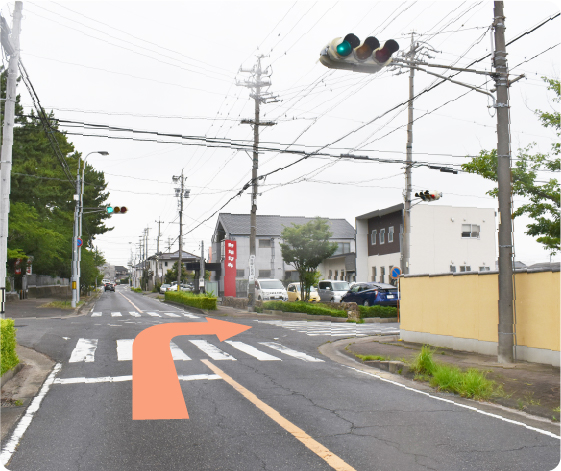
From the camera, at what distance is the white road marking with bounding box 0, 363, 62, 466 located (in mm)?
5146

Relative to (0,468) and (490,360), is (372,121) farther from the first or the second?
(0,468)

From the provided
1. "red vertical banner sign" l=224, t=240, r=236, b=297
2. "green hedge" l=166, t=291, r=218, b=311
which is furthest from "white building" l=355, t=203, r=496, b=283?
"green hedge" l=166, t=291, r=218, b=311

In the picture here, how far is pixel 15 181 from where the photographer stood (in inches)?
1195

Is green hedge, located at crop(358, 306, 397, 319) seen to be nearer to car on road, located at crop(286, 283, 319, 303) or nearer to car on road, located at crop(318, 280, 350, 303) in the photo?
car on road, located at crop(318, 280, 350, 303)

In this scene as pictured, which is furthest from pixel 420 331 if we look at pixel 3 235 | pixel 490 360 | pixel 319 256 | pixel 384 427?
pixel 319 256

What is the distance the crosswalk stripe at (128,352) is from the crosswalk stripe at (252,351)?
165 centimetres

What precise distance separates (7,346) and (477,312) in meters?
10.2

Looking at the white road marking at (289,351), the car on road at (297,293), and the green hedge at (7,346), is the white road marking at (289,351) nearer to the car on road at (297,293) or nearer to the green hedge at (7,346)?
the green hedge at (7,346)

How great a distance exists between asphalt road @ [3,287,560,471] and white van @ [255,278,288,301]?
2326cm

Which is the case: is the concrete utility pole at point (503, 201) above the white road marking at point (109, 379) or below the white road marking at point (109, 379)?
above

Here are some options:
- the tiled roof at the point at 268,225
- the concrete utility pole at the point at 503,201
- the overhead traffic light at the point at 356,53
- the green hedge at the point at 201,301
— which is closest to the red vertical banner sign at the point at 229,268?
the green hedge at the point at 201,301

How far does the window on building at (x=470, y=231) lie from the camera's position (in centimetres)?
4194

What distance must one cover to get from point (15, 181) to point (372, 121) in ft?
77.0

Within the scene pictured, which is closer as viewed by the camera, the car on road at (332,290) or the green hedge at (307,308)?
the green hedge at (307,308)
